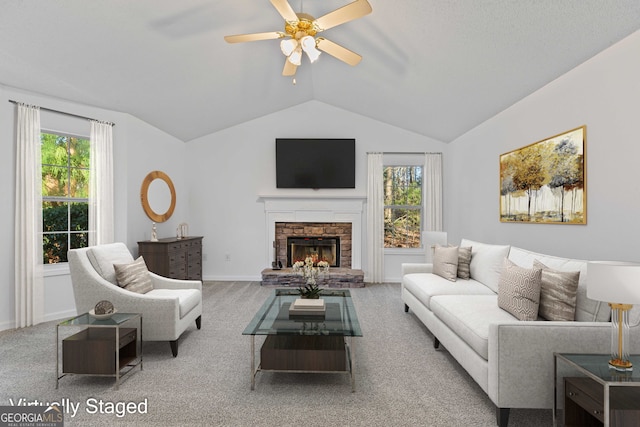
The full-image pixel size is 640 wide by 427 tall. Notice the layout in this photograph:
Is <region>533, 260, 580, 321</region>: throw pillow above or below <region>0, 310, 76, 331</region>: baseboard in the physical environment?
above

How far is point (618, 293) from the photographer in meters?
→ 1.78

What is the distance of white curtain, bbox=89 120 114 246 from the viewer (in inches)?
181

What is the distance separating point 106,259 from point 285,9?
109 inches

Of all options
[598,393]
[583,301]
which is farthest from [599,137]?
[598,393]

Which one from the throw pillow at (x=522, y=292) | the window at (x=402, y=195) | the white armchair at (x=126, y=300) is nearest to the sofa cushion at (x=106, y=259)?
the white armchair at (x=126, y=300)

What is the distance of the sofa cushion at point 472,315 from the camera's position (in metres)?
2.39

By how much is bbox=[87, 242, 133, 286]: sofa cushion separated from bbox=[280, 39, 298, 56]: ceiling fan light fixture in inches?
100

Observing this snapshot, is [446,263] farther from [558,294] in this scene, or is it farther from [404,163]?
[404,163]

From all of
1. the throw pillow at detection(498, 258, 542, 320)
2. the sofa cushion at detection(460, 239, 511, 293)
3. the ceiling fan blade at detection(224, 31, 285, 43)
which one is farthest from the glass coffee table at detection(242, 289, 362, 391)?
the ceiling fan blade at detection(224, 31, 285, 43)

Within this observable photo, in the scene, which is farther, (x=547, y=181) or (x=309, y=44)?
(x=547, y=181)

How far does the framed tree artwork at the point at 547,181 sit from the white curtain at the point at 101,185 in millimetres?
5214

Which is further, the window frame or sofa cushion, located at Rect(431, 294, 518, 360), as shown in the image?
the window frame

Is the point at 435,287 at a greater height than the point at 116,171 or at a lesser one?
lesser

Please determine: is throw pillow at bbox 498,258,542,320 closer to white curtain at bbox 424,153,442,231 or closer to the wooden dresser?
white curtain at bbox 424,153,442,231
